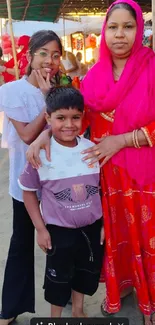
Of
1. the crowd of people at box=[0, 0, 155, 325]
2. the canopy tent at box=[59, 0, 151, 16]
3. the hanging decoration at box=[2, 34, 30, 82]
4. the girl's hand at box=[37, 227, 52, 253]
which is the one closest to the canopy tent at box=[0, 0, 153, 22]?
the canopy tent at box=[59, 0, 151, 16]

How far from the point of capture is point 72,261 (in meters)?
1.66

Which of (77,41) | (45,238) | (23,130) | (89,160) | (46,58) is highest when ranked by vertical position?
(46,58)

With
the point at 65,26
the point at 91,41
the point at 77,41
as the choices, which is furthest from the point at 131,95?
the point at 77,41

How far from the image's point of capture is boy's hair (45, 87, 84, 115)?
4.82 ft

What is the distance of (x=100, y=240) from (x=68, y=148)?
1.63 feet

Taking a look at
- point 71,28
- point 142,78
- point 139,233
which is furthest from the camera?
point 71,28

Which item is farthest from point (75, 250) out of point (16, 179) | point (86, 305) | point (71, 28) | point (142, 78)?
point (71, 28)

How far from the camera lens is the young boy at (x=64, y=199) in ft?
4.93

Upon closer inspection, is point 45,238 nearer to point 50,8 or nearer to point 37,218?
point 37,218

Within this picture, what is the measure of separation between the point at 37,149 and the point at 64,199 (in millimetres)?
246

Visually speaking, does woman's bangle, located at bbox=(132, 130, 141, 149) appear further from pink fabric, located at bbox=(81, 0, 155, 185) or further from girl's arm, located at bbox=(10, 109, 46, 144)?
girl's arm, located at bbox=(10, 109, 46, 144)

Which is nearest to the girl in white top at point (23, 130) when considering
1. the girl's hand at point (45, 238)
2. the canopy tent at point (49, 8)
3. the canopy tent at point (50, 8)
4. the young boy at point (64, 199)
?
the young boy at point (64, 199)

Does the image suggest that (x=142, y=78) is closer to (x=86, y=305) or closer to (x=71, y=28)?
(x=86, y=305)

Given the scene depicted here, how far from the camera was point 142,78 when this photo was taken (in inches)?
60.2
